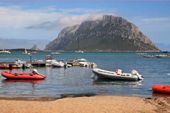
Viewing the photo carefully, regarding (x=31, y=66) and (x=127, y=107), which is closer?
(x=127, y=107)

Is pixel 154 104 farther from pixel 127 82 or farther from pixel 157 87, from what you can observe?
pixel 127 82

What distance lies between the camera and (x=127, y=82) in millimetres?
61625

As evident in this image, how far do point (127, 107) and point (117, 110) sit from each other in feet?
5.44

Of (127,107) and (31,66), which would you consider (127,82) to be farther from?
(31,66)

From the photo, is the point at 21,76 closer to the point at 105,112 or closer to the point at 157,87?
the point at 157,87

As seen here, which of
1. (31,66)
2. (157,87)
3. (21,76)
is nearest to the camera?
(157,87)

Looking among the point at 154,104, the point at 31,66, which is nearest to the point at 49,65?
the point at 31,66

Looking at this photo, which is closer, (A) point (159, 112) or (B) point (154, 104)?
(A) point (159, 112)

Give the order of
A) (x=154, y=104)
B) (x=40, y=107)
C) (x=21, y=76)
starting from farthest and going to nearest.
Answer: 1. (x=21, y=76)
2. (x=154, y=104)
3. (x=40, y=107)

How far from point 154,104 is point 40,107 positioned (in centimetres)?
870

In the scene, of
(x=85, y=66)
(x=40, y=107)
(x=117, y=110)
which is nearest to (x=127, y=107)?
(x=117, y=110)

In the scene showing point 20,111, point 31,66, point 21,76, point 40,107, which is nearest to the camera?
point 20,111

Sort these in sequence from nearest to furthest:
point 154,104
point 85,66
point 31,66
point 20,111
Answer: point 20,111 < point 154,104 < point 31,66 < point 85,66

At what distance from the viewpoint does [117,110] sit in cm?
2659
